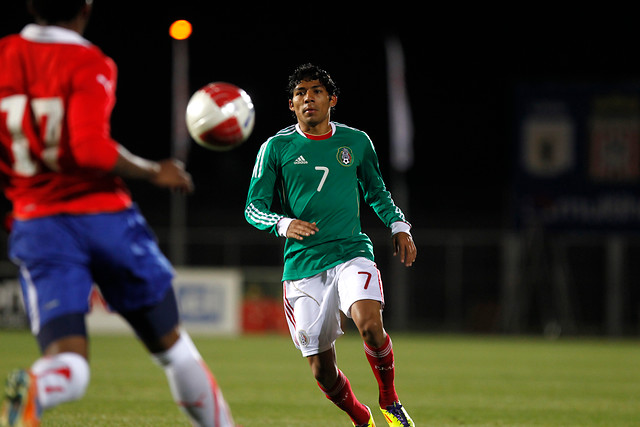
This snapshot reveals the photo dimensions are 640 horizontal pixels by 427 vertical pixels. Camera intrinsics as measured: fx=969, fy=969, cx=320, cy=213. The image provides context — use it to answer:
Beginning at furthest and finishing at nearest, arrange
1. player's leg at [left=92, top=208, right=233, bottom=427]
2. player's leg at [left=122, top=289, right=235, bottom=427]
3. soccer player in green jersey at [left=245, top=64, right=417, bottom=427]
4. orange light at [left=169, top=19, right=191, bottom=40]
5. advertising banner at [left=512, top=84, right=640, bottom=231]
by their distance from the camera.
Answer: advertising banner at [left=512, top=84, right=640, bottom=231], orange light at [left=169, top=19, right=191, bottom=40], soccer player in green jersey at [left=245, top=64, right=417, bottom=427], player's leg at [left=122, top=289, right=235, bottom=427], player's leg at [left=92, top=208, right=233, bottom=427]

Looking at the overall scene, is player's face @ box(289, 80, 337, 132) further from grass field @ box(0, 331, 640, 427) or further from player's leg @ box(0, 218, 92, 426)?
player's leg @ box(0, 218, 92, 426)

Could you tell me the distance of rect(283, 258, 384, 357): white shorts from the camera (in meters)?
5.90

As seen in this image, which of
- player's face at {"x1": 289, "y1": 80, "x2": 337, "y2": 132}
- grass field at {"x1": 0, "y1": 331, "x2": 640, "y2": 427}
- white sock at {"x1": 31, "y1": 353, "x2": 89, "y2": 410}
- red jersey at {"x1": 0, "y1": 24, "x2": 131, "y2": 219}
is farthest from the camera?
grass field at {"x1": 0, "y1": 331, "x2": 640, "y2": 427}

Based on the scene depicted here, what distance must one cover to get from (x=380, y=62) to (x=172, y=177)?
3771cm

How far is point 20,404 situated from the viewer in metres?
3.51

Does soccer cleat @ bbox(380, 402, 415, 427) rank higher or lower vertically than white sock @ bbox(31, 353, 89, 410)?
lower

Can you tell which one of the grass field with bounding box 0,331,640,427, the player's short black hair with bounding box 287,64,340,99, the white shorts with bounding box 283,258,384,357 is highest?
the player's short black hair with bounding box 287,64,340,99

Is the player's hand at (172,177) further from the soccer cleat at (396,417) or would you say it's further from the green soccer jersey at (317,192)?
the soccer cleat at (396,417)

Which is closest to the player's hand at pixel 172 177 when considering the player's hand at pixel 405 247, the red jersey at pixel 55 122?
the red jersey at pixel 55 122

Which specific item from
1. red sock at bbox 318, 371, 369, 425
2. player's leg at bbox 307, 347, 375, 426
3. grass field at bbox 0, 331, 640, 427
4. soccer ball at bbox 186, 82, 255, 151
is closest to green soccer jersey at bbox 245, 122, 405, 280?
player's leg at bbox 307, 347, 375, 426

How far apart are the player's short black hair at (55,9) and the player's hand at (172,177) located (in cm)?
71

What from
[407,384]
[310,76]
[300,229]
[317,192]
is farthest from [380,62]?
[300,229]

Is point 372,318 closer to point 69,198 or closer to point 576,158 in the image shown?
point 69,198

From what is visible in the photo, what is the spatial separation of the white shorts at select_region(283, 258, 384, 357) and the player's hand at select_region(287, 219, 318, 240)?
48cm
